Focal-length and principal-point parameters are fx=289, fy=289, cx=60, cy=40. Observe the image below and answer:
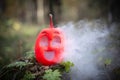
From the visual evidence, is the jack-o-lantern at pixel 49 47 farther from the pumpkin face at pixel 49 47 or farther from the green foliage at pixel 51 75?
the green foliage at pixel 51 75

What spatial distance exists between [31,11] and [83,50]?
17875 mm

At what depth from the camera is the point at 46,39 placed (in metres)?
4.66

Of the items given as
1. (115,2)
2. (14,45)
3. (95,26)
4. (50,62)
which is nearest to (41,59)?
(50,62)

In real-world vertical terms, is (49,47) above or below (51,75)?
above

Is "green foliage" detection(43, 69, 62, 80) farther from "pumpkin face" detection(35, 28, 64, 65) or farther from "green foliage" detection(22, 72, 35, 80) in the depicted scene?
"pumpkin face" detection(35, 28, 64, 65)

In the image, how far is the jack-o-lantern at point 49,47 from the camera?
4.58m

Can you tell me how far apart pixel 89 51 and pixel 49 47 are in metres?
0.91

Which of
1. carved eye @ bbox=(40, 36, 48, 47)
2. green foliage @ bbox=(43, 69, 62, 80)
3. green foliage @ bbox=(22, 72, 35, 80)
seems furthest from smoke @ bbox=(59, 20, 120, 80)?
green foliage @ bbox=(22, 72, 35, 80)

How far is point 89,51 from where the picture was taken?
517 centimetres

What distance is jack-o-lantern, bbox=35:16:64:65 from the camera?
4577mm

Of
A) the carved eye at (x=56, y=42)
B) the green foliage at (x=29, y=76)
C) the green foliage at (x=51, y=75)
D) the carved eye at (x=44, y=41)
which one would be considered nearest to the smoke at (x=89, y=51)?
the carved eye at (x=56, y=42)

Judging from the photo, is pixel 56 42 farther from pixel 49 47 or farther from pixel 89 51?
pixel 89 51

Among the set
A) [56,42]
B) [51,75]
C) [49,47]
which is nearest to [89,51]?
[56,42]

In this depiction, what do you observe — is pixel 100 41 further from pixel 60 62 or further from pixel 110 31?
pixel 60 62
